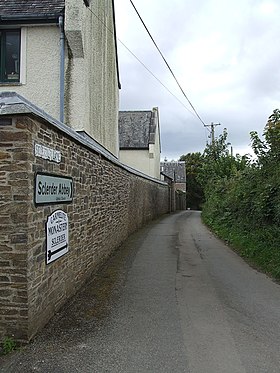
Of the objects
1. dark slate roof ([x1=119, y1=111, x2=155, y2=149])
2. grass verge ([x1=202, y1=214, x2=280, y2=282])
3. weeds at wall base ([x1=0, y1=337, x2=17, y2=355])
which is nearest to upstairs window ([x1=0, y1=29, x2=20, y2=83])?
grass verge ([x1=202, y1=214, x2=280, y2=282])

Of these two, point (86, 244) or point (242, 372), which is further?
point (86, 244)

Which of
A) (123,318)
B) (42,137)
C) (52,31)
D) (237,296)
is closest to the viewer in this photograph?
(42,137)

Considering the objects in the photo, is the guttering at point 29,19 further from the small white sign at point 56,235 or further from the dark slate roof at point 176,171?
the dark slate roof at point 176,171

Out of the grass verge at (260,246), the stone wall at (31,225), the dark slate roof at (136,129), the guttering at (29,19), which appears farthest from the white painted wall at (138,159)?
the stone wall at (31,225)

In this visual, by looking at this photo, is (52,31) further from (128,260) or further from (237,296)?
(237,296)

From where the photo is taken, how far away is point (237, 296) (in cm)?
767

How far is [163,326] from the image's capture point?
19.1 feet

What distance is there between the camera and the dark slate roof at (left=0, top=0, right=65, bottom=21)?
1308 centimetres

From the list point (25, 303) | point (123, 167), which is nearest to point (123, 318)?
point (25, 303)

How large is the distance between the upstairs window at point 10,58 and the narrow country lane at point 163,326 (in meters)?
7.42

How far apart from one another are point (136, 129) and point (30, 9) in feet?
92.5

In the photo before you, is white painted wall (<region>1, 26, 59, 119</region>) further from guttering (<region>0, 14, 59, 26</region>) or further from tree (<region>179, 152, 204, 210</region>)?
tree (<region>179, 152, 204, 210</region>)

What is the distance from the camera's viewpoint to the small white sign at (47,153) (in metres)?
5.27

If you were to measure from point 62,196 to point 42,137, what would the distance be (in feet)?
4.23
